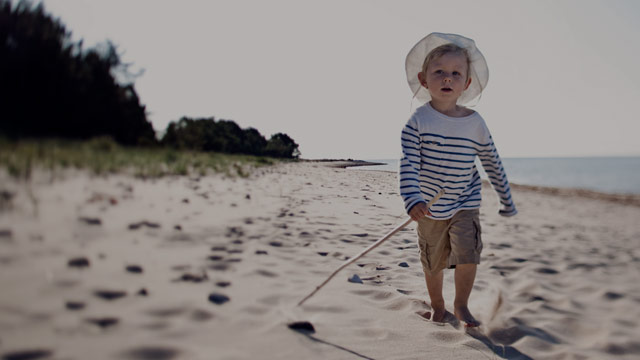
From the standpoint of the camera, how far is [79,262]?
51 centimetres

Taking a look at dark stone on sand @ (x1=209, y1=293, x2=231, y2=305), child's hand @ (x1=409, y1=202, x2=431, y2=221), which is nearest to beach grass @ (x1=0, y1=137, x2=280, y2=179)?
dark stone on sand @ (x1=209, y1=293, x2=231, y2=305)

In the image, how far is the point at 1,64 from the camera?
0.51 metres

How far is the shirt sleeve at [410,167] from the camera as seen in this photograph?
181 centimetres

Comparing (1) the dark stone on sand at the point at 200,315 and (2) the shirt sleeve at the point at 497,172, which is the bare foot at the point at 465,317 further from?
(1) the dark stone on sand at the point at 200,315

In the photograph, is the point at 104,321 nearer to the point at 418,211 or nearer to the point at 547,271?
the point at 418,211

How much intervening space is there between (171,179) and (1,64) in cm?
30

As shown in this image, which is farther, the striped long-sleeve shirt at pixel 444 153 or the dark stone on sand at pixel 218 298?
the striped long-sleeve shirt at pixel 444 153

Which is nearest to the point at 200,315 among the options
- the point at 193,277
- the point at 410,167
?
the point at 193,277

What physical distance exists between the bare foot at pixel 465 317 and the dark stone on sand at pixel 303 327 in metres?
0.98

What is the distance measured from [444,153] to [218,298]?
1.46 meters

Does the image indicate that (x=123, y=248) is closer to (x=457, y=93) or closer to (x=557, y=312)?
(x=457, y=93)

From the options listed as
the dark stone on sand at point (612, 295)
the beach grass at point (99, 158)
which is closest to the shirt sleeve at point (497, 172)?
the dark stone on sand at point (612, 295)

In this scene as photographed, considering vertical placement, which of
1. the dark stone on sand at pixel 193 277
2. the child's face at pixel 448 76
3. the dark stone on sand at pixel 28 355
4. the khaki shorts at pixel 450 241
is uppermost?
the child's face at pixel 448 76

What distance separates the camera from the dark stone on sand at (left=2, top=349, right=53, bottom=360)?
1.43 feet
